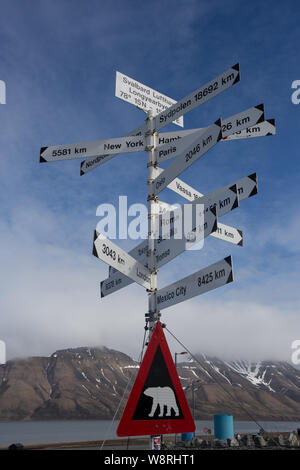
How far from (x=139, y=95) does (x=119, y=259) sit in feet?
13.9

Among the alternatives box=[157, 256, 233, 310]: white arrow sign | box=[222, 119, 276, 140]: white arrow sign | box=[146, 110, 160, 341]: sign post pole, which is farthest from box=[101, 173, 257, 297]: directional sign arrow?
box=[222, 119, 276, 140]: white arrow sign

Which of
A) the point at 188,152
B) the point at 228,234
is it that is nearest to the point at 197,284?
the point at 188,152

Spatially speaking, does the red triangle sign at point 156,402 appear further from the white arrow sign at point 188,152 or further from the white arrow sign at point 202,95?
the white arrow sign at point 202,95

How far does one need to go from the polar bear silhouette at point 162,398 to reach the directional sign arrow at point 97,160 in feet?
16.8

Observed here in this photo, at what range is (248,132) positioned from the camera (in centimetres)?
798

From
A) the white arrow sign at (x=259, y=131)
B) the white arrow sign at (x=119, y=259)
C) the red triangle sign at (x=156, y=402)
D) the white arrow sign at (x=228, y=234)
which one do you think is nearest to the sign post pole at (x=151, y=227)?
the white arrow sign at (x=119, y=259)

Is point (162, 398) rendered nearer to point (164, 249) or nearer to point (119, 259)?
point (119, 259)

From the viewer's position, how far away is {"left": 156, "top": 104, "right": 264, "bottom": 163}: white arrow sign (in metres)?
7.12

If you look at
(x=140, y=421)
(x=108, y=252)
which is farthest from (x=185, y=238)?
(x=140, y=421)

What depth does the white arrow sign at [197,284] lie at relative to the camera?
18.8 ft

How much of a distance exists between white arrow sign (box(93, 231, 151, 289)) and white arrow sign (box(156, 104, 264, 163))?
90.5 inches
